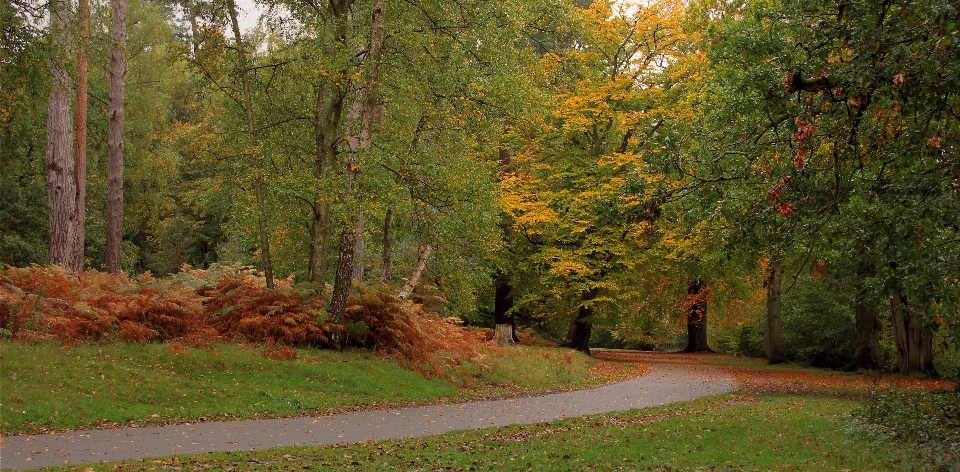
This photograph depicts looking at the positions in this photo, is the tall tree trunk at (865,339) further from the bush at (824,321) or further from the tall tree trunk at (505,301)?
the tall tree trunk at (505,301)

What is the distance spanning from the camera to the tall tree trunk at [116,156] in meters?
19.6

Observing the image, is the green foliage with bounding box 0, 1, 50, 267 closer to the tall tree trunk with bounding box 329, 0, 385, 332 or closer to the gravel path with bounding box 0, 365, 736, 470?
the tall tree trunk with bounding box 329, 0, 385, 332

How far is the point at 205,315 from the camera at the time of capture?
1568 cm

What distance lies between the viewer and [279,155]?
20.2 meters

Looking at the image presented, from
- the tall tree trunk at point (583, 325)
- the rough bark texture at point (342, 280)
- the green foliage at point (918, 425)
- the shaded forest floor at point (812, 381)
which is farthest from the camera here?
the tall tree trunk at point (583, 325)

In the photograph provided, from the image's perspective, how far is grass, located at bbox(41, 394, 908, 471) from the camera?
838 centimetres

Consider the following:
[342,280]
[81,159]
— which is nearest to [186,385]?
[342,280]

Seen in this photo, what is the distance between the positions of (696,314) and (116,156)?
93.8 feet

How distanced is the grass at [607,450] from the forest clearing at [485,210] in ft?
0.37

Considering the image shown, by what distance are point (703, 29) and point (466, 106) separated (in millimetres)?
11372

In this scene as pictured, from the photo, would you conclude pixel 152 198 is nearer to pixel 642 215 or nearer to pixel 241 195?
pixel 241 195

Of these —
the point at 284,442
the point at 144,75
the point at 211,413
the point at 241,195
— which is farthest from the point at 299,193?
the point at 144,75

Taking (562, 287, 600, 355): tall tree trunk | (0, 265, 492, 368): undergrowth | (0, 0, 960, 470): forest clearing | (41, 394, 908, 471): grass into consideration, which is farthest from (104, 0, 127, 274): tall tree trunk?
(562, 287, 600, 355): tall tree trunk

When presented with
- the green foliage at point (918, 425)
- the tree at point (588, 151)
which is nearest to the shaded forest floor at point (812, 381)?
the green foliage at point (918, 425)
